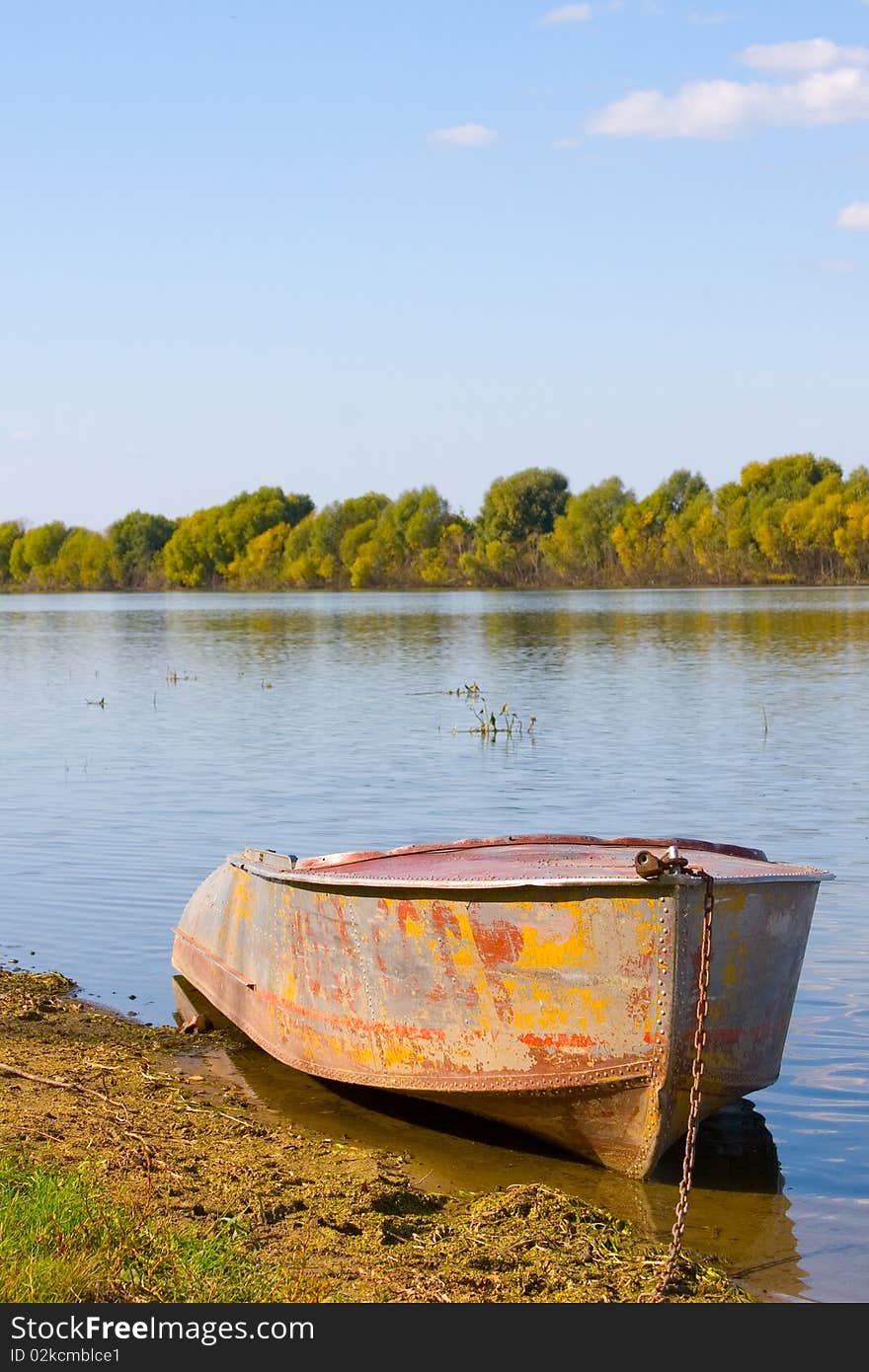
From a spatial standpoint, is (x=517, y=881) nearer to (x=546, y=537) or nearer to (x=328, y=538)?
(x=546, y=537)

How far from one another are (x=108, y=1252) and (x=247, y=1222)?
2.99 feet

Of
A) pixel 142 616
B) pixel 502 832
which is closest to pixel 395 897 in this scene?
pixel 502 832

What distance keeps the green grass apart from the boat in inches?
68.5

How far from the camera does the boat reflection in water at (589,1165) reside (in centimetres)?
705

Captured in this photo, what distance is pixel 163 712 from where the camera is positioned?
32688mm

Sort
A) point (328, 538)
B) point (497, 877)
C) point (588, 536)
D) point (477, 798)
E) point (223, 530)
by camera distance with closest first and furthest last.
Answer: point (497, 877)
point (477, 798)
point (588, 536)
point (328, 538)
point (223, 530)

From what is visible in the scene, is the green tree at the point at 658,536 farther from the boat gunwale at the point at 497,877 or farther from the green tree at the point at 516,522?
the boat gunwale at the point at 497,877

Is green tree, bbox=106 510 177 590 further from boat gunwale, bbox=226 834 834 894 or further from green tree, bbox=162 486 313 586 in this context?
boat gunwale, bbox=226 834 834 894

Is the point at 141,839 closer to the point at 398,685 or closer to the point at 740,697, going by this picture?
the point at 740,697

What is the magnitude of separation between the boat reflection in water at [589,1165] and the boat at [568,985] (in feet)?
0.63

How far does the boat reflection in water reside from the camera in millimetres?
7047

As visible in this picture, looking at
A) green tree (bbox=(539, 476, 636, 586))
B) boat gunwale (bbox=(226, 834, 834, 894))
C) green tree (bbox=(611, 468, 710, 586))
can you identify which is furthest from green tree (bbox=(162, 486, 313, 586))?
boat gunwale (bbox=(226, 834, 834, 894))

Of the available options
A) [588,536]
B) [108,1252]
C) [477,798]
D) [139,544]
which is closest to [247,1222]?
[108,1252]

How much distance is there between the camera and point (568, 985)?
24.4 ft
